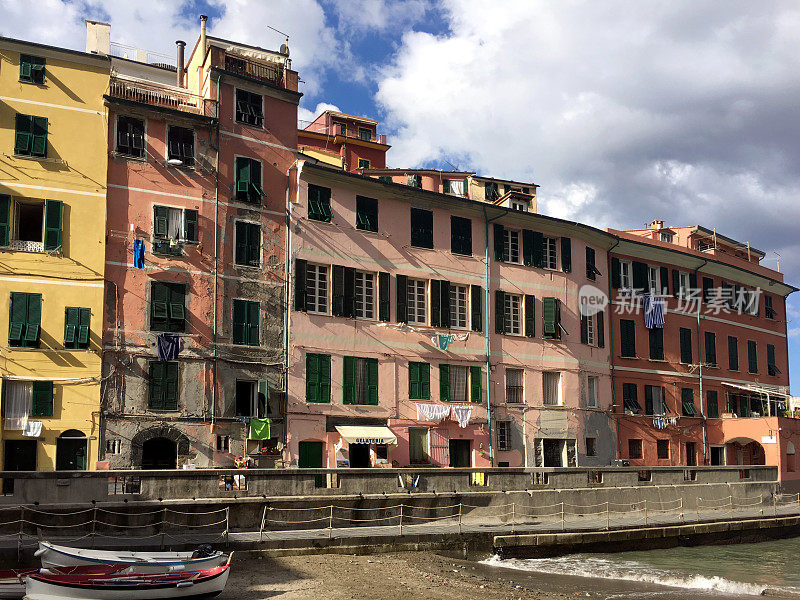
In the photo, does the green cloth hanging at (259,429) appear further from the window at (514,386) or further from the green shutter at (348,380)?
the window at (514,386)

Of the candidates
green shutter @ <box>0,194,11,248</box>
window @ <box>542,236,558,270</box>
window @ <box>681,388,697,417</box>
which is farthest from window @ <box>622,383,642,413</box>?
green shutter @ <box>0,194,11,248</box>

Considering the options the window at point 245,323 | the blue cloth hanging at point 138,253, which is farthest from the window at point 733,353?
the blue cloth hanging at point 138,253

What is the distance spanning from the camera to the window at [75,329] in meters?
31.6

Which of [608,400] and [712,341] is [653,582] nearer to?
[608,400]

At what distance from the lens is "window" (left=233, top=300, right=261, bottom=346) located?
115 feet

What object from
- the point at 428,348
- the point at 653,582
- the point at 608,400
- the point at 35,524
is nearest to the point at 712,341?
the point at 608,400

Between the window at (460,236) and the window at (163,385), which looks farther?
the window at (460,236)

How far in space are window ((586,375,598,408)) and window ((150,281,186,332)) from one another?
21.8 meters

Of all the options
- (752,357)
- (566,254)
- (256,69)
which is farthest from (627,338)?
(256,69)

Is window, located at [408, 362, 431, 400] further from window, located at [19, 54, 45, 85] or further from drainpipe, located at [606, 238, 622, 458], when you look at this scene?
window, located at [19, 54, 45, 85]

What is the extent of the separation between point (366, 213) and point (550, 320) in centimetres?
1140

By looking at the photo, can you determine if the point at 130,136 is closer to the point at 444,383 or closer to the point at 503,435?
the point at 444,383

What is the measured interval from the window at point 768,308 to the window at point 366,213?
112 ft

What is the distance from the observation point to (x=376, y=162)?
61844 millimetres
